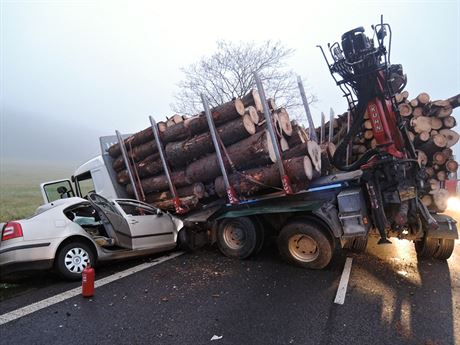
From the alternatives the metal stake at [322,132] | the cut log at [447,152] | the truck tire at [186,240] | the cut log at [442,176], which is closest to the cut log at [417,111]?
the cut log at [447,152]

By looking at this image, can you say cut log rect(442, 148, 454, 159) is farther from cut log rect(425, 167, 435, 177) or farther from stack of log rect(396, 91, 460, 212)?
cut log rect(425, 167, 435, 177)

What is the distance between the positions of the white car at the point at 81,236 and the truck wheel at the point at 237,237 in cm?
116

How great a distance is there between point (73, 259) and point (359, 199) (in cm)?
460

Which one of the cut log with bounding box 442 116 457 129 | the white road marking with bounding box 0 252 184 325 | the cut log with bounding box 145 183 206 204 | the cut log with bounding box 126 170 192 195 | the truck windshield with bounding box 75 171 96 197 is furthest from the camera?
the truck windshield with bounding box 75 171 96 197

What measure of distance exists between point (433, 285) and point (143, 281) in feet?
14.1

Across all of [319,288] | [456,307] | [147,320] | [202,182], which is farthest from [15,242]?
[456,307]

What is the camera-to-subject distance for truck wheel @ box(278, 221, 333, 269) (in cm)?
494

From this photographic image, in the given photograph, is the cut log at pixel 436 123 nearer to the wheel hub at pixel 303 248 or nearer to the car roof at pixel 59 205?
the wheel hub at pixel 303 248

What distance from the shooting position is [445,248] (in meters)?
5.21

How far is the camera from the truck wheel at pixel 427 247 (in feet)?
17.3

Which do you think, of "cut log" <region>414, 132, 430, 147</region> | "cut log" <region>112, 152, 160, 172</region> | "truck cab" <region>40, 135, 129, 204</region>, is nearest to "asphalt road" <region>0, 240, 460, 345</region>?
"cut log" <region>414, 132, 430, 147</region>

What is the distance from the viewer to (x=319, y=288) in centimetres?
443

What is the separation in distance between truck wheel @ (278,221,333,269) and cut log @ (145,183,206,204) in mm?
2016

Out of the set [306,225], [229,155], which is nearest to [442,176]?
[306,225]
